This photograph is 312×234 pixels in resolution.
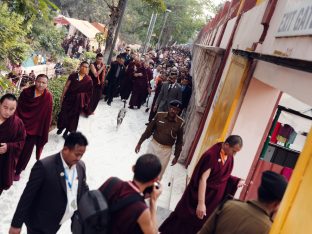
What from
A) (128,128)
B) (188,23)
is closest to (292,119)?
(128,128)

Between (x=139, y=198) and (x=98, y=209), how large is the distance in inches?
11.3

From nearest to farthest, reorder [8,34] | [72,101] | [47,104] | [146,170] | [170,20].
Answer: [146,170] → [47,104] → [8,34] → [72,101] → [170,20]

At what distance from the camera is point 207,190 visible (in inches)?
200

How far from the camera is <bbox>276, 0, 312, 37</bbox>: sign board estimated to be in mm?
3816

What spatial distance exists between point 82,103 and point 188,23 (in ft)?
143

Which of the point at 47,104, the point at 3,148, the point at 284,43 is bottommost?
the point at 3,148

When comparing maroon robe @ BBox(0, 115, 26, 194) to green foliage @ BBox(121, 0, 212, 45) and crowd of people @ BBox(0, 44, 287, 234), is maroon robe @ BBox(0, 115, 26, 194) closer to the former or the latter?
crowd of people @ BBox(0, 44, 287, 234)

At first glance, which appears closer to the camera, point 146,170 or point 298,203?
point 146,170

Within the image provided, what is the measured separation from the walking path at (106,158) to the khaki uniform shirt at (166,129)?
116cm

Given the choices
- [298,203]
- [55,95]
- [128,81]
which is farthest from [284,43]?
[128,81]

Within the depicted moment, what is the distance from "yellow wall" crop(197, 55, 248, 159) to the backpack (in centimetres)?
350

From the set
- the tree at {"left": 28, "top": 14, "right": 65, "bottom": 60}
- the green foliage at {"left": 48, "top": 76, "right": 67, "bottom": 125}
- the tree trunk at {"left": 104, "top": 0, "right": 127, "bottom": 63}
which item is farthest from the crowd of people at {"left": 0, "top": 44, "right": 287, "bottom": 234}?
the tree at {"left": 28, "top": 14, "right": 65, "bottom": 60}

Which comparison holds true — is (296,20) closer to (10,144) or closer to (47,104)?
(10,144)

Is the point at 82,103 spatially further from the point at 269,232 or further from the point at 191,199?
the point at 269,232
